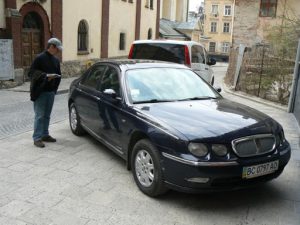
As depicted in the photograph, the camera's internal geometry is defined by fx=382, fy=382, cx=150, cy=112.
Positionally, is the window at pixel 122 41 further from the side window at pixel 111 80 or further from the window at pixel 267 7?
the side window at pixel 111 80

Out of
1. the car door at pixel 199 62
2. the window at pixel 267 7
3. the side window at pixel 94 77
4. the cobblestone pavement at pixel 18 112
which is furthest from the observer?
the window at pixel 267 7

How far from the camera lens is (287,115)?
1049cm

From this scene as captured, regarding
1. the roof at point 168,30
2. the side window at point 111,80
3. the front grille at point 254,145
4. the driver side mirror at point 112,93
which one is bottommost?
the front grille at point 254,145

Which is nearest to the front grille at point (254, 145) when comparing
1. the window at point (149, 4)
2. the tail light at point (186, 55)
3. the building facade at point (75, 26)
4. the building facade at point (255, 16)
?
the tail light at point (186, 55)

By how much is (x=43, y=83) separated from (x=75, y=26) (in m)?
14.0

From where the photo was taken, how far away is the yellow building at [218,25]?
72.1 m

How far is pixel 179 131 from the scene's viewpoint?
167 inches

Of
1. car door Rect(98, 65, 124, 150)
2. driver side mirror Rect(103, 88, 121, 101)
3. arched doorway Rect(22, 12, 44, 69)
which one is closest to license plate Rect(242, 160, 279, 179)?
car door Rect(98, 65, 124, 150)

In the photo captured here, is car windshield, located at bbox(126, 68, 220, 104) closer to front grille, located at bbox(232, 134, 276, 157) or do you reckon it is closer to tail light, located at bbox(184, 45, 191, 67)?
front grille, located at bbox(232, 134, 276, 157)

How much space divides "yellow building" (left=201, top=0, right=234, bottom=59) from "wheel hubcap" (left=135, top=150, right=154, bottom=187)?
69.0 m

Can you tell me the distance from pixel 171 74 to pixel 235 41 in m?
30.9

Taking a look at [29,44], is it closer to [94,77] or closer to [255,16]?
[94,77]

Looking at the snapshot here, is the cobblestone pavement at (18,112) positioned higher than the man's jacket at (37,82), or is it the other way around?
the man's jacket at (37,82)

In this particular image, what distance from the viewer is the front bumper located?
404 cm
